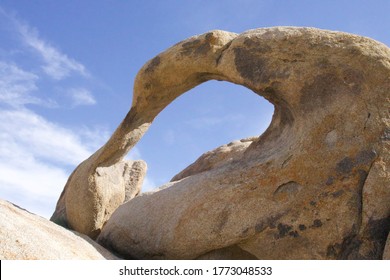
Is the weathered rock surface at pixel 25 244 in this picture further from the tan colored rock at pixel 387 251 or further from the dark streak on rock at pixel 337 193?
the tan colored rock at pixel 387 251

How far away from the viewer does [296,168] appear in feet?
20.6

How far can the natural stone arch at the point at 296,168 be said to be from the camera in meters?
5.98

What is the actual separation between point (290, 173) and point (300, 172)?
0.46ft

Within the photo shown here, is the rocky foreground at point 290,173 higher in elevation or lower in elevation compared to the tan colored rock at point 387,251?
higher

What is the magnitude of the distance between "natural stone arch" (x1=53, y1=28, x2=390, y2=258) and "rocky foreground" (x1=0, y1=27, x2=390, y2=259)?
14mm

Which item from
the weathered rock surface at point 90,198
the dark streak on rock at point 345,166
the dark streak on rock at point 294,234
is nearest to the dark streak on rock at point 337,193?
the dark streak on rock at point 345,166

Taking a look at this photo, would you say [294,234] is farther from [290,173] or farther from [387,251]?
[387,251]

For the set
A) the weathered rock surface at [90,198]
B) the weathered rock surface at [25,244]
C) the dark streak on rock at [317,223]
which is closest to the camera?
the weathered rock surface at [25,244]

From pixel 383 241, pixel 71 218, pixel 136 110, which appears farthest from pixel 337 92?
pixel 71 218

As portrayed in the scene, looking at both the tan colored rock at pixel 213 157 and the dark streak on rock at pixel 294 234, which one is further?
the tan colored rock at pixel 213 157

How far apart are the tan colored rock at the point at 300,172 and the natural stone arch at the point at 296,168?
1 cm

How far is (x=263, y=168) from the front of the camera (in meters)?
6.54

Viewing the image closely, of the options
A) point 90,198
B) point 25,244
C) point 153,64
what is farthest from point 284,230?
point 90,198

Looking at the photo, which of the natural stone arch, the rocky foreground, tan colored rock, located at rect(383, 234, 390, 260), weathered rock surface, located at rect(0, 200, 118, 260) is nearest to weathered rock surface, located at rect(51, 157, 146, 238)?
the rocky foreground
